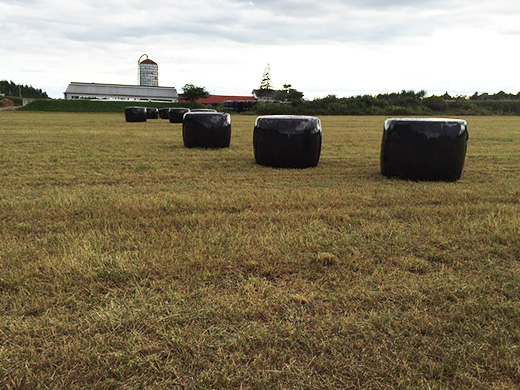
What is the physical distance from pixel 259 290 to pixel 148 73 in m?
105

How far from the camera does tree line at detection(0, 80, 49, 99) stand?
4203 inches

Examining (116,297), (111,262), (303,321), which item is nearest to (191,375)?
(303,321)

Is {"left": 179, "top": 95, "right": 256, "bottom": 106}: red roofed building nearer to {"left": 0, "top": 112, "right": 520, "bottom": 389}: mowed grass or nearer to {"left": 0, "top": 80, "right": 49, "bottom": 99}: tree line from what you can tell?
{"left": 0, "top": 80, "right": 49, "bottom": 99}: tree line

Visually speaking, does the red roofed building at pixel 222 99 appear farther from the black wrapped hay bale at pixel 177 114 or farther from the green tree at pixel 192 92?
the black wrapped hay bale at pixel 177 114

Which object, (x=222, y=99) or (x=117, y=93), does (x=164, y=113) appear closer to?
(x=222, y=99)

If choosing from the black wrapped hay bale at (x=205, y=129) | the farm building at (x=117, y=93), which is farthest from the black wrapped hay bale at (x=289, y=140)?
the farm building at (x=117, y=93)

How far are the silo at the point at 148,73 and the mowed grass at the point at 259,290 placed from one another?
10048 centimetres

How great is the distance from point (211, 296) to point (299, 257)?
83 cm

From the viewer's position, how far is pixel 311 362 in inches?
73.3

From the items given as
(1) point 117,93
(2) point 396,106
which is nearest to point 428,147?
(2) point 396,106

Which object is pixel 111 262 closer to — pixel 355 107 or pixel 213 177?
pixel 213 177

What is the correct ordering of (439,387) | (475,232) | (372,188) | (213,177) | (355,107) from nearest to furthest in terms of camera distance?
1. (439,387)
2. (475,232)
3. (372,188)
4. (213,177)
5. (355,107)

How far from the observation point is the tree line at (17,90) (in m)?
107

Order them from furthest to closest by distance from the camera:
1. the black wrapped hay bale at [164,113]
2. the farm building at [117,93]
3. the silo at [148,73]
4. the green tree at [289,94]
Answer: the silo at [148,73] → the farm building at [117,93] → the green tree at [289,94] → the black wrapped hay bale at [164,113]
